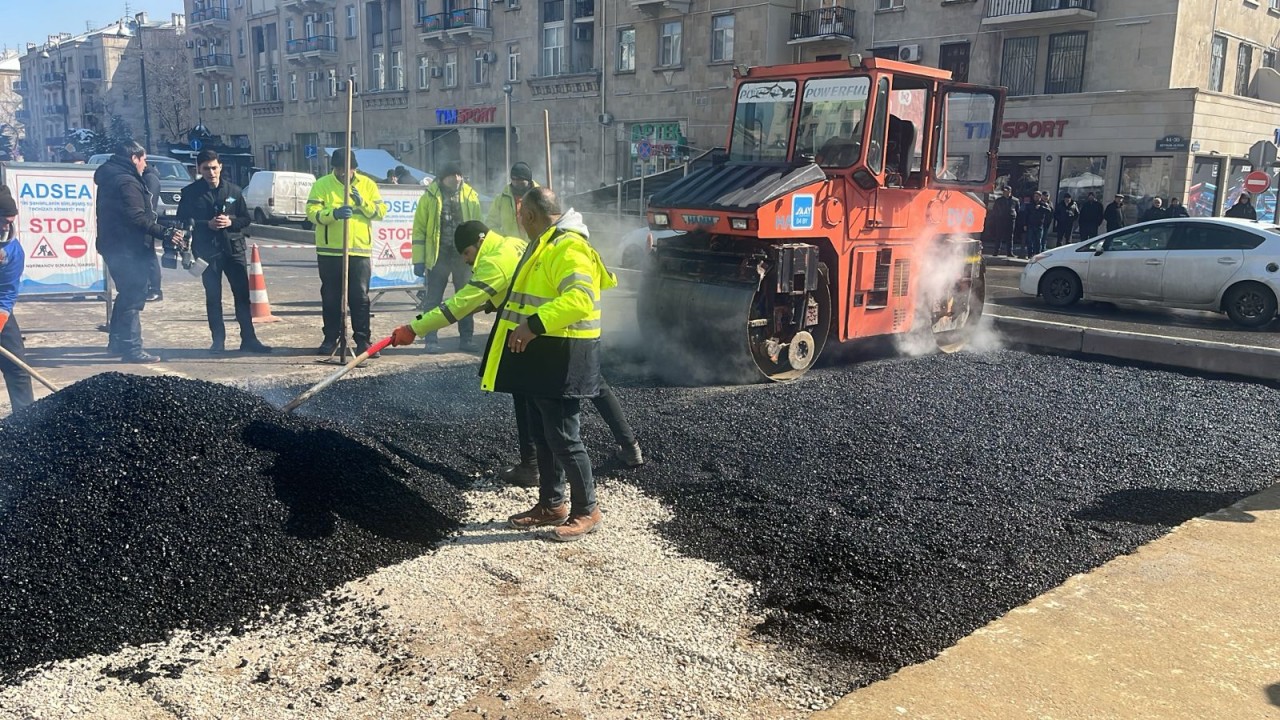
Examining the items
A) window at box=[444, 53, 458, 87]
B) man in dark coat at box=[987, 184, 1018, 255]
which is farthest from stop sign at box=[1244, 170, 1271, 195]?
window at box=[444, 53, 458, 87]

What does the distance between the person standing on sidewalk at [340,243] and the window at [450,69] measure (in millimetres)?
37379

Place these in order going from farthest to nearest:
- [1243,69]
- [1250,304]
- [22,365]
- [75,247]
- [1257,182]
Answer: [1243,69]
[1257,182]
[1250,304]
[75,247]
[22,365]

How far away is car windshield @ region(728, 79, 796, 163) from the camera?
883 centimetres

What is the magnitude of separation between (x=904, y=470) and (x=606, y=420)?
182cm

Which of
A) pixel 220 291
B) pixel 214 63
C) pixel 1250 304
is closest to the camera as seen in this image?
pixel 220 291

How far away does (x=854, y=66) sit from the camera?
8.37 metres

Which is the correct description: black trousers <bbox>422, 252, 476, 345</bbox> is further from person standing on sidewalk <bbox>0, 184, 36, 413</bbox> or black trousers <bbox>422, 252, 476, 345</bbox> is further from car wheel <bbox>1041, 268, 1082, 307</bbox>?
car wheel <bbox>1041, 268, 1082, 307</bbox>

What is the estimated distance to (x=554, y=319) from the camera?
15.0 feet

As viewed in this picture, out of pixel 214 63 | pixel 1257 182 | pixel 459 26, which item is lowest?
pixel 1257 182

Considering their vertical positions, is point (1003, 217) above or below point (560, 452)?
above

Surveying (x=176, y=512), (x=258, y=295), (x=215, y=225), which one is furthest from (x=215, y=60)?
(x=176, y=512)

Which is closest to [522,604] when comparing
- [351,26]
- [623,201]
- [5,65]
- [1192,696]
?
[1192,696]

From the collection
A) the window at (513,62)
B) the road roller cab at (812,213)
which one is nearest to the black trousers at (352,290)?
the road roller cab at (812,213)

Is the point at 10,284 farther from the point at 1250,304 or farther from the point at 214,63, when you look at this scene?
the point at 214,63
